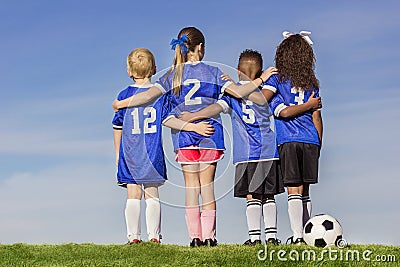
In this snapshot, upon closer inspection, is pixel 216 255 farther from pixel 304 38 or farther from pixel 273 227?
pixel 304 38

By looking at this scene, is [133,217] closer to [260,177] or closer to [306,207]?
[260,177]

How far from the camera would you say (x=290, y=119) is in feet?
37.5

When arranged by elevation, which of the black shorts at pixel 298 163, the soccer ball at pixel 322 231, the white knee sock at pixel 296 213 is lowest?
the soccer ball at pixel 322 231

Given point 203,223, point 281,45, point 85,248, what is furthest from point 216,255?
point 281,45

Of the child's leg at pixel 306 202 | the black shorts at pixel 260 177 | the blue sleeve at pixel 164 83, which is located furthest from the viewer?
the child's leg at pixel 306 202

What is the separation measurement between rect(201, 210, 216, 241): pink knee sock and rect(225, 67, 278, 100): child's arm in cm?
184

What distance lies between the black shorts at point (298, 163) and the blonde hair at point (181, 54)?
6.35ft

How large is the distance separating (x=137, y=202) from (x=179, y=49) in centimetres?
251

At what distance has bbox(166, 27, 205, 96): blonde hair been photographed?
10992mm

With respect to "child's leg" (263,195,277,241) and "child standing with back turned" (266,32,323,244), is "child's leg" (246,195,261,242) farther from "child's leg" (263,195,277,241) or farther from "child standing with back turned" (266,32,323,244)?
"child standing with back turned" (266,32,323,244)

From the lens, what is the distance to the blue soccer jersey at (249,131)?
11164mm

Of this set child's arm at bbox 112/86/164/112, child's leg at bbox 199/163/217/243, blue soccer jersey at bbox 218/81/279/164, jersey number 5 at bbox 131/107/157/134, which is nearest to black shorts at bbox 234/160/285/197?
blue soccer jersey at bbox 218/81/279/164

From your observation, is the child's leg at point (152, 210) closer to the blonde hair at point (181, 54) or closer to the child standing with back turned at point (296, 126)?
the blonde hair at point (181, 54)

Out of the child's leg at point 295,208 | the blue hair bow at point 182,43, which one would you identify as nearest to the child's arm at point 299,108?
the child's leg at point 295,208
